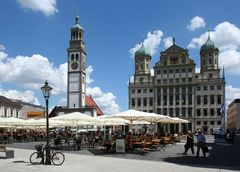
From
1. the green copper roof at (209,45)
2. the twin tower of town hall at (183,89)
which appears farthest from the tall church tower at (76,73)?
the green copper roof at (209,45)

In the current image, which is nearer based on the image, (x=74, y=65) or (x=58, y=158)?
(x=58, y=158)

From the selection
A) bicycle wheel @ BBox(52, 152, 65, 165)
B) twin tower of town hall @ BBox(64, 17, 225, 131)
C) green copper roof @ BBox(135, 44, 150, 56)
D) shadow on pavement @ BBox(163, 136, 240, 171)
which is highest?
green copper roof @ BBox(135, 44, 150, 56)

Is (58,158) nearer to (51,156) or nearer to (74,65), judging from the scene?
(51,156)

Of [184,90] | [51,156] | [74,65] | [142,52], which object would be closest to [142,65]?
[142,52]

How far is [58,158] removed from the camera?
61.9ft

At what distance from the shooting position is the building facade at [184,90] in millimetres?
99750

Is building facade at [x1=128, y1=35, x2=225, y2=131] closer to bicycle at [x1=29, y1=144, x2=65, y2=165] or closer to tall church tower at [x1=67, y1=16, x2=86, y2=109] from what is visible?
tall church tower at [x1=67, y1=16, x2=86, y2=109]

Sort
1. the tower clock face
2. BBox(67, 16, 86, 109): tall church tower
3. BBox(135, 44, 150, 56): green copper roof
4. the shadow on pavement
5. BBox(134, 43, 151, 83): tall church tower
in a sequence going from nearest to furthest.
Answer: the shadow on pavement < BBox(67, 16, 86, 109): tall church tower < the tower clock face < BBox(134, 43, 151, 83): tall church tower < BBox(135, 44, 150, 56): green copper roof

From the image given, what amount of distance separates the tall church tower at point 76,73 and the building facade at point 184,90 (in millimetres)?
20257

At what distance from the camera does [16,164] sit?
715 inches

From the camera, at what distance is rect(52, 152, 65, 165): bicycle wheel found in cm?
1831

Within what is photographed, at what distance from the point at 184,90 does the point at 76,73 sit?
2848 cm

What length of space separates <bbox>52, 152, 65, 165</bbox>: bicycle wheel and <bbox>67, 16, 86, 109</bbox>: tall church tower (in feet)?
229

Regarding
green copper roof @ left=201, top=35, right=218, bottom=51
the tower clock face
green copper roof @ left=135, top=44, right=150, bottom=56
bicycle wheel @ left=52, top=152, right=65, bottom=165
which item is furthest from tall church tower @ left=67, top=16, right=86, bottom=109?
bicycle wheel @ left=52, top=152, right=65, bottom=165
